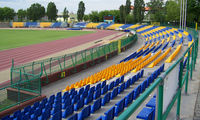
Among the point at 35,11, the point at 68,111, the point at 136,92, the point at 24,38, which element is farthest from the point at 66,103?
the point at 35,11

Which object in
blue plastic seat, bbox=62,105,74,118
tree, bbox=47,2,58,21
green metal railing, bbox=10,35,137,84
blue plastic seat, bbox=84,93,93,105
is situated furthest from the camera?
tree, bbox=47,2,58,21

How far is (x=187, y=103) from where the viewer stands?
632cm

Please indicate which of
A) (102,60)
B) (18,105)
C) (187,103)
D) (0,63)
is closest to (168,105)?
(187,103)

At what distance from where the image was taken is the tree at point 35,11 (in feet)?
425

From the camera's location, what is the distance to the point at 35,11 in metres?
130

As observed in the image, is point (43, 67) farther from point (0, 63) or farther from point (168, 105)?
point (168, 105)

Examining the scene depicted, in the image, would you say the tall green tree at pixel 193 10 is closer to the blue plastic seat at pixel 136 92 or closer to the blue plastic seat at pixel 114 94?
the blue plastic seat at pixel 114 94

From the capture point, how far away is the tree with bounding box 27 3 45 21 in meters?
129

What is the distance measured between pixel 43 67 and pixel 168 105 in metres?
14.1

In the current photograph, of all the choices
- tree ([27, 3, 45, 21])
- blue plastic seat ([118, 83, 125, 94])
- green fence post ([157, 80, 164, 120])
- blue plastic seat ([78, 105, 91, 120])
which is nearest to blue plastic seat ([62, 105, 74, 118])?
blue plastic seat ([78, 105, 91, 120])

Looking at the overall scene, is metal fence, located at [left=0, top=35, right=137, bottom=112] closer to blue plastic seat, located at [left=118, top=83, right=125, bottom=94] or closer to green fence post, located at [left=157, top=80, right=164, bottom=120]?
blue plastic seat, located at [left=118, top=83, right=125, bottom=94]

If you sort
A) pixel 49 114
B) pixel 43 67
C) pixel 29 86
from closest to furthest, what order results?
pixel 49 114 < pixel 29 86 < pixel 43 67

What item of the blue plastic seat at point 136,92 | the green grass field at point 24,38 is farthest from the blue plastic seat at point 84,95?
the green grass field at point 24,38

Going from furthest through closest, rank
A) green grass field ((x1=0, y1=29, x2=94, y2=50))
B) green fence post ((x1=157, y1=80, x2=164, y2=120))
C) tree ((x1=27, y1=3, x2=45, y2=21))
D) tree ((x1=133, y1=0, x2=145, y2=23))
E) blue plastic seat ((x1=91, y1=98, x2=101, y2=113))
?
1. tree ((x1=27, y1=3, x2=45, y2=21))
2. tree ((x1=133, y1=0, x2=145, y2=23))
3. green grass field ((x1=0, y1=29, x2=94, y2=50))
4. blue plastic seat ((x1=91, y1=98, x2=101, y2=113))
5. green fence post ((x1=157, y1=80, x2=164, y2=120))
